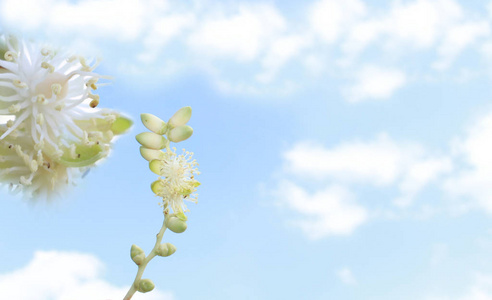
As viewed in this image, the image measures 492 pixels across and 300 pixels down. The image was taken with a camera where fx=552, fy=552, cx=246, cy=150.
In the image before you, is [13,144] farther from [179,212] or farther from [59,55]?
[179,212]

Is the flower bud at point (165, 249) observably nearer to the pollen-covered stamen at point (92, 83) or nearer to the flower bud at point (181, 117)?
the flower bud at point (181, 117)

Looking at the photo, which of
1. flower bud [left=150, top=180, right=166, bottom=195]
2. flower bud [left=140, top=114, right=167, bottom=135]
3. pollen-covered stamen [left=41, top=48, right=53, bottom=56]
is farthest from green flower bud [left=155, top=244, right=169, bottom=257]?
pollen-covered stamen [left=41, top=48, right=53, bottom=56]

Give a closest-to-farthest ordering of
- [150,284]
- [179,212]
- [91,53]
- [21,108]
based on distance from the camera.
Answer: [150,284]
[179,212]
[21,108]
[91,53]

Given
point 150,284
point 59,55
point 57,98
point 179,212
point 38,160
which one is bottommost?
point 150,284

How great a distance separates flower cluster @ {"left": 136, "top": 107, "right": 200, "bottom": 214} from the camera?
3.42ft

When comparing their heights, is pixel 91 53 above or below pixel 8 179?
above

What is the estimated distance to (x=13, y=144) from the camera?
1.13 meters

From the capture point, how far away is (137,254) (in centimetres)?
94

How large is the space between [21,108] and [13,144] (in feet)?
0.26

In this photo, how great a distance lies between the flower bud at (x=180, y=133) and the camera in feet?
3.43

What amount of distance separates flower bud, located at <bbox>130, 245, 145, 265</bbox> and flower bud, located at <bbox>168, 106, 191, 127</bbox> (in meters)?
0.25

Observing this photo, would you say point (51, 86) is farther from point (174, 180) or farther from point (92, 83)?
point (174, 180)

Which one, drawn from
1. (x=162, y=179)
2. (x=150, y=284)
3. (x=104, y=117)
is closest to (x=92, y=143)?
(x=104, y=117)

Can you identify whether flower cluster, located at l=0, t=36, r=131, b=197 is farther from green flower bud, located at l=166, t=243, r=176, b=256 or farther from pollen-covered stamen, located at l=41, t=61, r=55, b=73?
green flower bud, located at l=166, t=243, r=176, b=256
